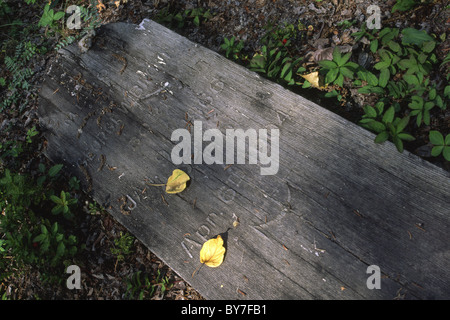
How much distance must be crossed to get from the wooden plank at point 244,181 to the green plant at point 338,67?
0.47 meters

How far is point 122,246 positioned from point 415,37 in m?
3.28

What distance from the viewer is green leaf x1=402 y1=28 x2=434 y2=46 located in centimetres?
278

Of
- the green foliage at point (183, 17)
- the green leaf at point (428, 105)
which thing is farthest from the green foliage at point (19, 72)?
the green leaf at point (428, 105)

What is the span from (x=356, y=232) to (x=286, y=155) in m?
0.75

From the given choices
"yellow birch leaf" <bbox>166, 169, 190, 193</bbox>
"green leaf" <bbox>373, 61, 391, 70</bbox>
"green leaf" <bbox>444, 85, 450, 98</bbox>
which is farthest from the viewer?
"green leaf" <bbox>373, 61, 391, 70</bbox>

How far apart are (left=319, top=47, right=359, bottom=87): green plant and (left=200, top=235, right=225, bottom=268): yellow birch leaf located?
1.75m

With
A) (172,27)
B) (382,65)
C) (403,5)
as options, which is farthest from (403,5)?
(172,27)

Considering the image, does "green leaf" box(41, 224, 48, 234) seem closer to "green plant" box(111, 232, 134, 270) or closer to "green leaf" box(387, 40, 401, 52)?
"green plant" box(111, 232, 134, 270)

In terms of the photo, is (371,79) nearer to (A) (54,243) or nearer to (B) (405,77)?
(B) (405,77)

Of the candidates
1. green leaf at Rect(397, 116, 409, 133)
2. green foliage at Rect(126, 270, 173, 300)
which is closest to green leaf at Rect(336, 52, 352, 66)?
green leaf at Rect(397, 116, 409, 133)

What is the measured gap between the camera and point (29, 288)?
2.71 meters

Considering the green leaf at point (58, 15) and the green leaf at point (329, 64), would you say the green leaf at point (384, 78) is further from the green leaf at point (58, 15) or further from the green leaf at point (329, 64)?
the green leaf at point (58, 15)
